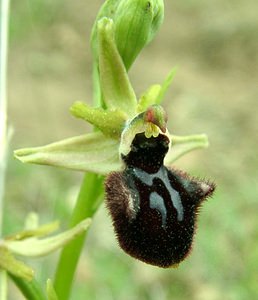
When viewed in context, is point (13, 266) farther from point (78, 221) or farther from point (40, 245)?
point (78, 221)

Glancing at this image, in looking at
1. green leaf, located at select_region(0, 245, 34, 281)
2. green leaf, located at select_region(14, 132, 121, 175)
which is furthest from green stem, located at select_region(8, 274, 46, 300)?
green leaf, located at select_region(14, 132, 121, 175)

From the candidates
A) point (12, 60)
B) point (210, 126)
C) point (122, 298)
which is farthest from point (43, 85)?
point (122, 298)

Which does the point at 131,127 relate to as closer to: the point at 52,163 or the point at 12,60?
the point at 52,163

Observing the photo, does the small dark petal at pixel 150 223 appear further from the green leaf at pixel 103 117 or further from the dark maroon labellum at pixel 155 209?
the green leaf at pixel 103 117

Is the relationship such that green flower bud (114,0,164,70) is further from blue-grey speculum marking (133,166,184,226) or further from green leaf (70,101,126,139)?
blue-grey speculum marking (133,166,184,226)

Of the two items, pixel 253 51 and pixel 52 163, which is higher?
pixel 52 163

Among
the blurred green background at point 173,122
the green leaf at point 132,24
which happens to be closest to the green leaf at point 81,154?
the green leaf at point 132,24
